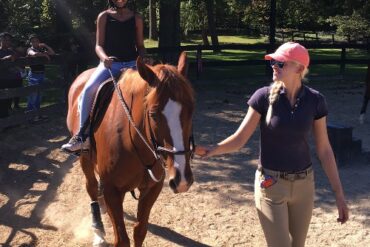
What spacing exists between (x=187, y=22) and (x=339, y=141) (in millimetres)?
31837

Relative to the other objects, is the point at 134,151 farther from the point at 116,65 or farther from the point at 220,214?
the point at 220,214

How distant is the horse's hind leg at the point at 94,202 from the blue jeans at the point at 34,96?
5.16 metres

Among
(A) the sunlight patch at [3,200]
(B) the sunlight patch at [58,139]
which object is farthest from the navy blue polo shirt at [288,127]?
(B) the sunlight patch at [58,139]

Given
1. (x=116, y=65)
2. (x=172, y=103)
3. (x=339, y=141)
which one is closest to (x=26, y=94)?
(x=116, y=65)

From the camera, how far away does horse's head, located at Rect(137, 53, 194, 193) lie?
2.93m

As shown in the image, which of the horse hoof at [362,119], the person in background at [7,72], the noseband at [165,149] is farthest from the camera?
the horse hoof at [362,119]

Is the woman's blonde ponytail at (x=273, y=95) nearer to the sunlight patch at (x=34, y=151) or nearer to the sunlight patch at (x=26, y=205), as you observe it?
the sunlight patch at (x=26, y=205)

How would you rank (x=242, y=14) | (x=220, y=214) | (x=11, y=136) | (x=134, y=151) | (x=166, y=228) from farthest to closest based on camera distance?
(x=242, y=14)
(x=11, y=136)
(x=220, y=214)
(x=166, y=228)
(x=134, y=151)

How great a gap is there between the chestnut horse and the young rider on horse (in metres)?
0.19

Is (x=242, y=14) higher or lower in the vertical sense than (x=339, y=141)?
higher

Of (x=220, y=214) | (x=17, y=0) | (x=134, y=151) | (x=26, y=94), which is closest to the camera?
(x=134, y=151)

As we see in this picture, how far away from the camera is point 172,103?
303 cm

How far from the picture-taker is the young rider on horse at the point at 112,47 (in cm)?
449

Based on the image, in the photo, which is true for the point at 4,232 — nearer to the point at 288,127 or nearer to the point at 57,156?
the point at 57,156
